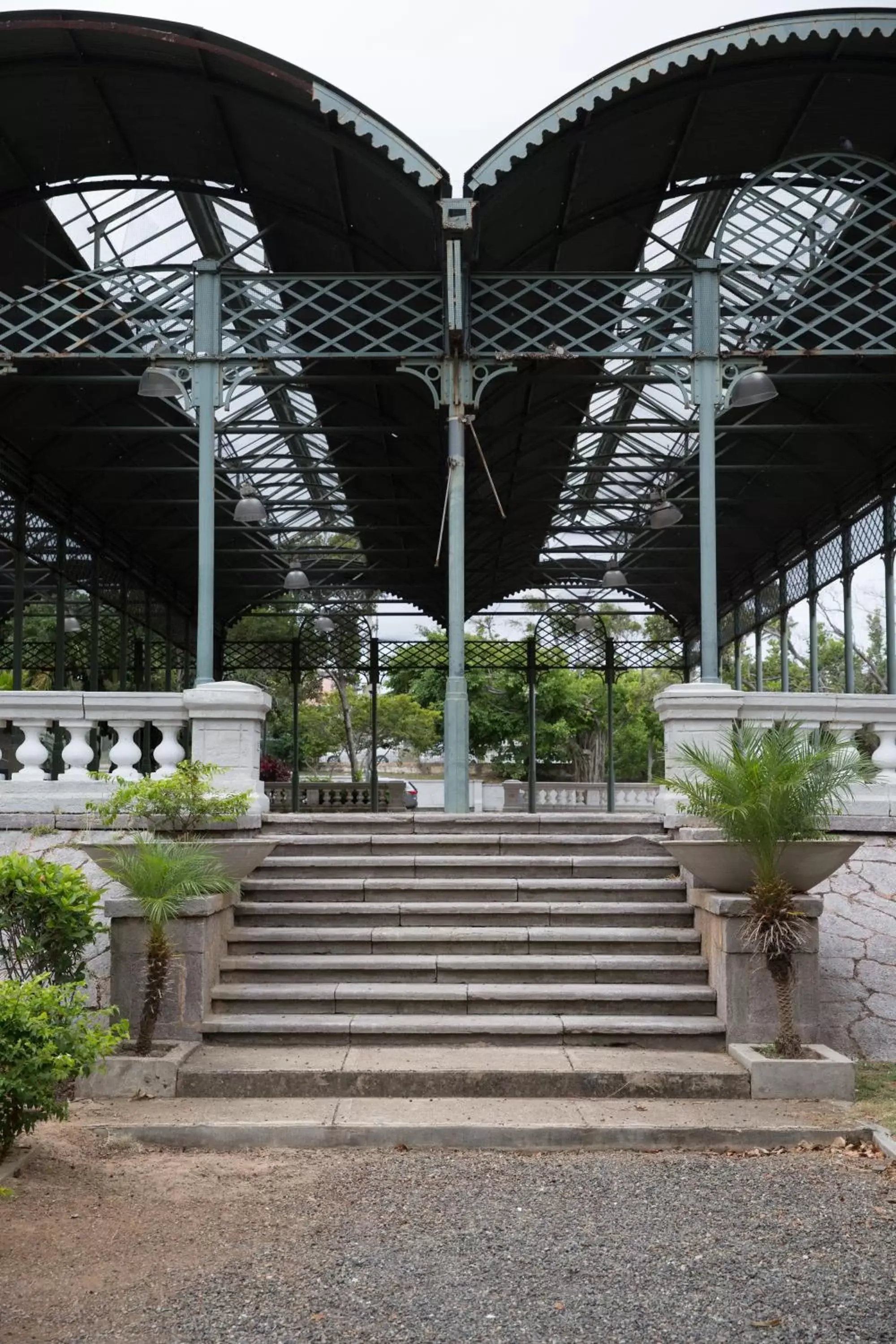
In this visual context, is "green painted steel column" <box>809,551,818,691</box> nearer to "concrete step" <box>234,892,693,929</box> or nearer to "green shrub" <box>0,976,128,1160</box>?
"concrete step" <box>234,892,693,929</box>

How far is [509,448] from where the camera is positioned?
14102mm

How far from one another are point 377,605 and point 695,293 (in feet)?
44.5

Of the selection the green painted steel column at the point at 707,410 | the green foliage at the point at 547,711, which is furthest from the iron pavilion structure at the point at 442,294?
the green foliage at the point at 547,711

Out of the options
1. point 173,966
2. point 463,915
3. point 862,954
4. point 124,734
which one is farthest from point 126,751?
point 862,954

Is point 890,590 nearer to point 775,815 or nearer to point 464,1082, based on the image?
point 775,815

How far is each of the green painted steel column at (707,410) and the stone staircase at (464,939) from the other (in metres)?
1.90

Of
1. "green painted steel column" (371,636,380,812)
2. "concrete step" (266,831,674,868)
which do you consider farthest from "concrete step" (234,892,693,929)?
"green painted steel column" (371,636,380,812)

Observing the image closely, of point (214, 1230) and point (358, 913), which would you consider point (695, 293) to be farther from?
point (214, 1230)

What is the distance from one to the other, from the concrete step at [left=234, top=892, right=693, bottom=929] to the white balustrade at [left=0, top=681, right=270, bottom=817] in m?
0.85

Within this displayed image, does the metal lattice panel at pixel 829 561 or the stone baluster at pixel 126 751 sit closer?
the stone baluster at pixel 126 751

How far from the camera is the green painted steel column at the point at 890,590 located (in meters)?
13.8

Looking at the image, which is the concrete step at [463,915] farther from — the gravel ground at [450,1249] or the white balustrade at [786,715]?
the gravel ground at [450,1249]

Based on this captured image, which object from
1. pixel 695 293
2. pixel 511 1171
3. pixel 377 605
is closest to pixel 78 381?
pixel 695 293

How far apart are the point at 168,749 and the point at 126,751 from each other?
29 centimetres
